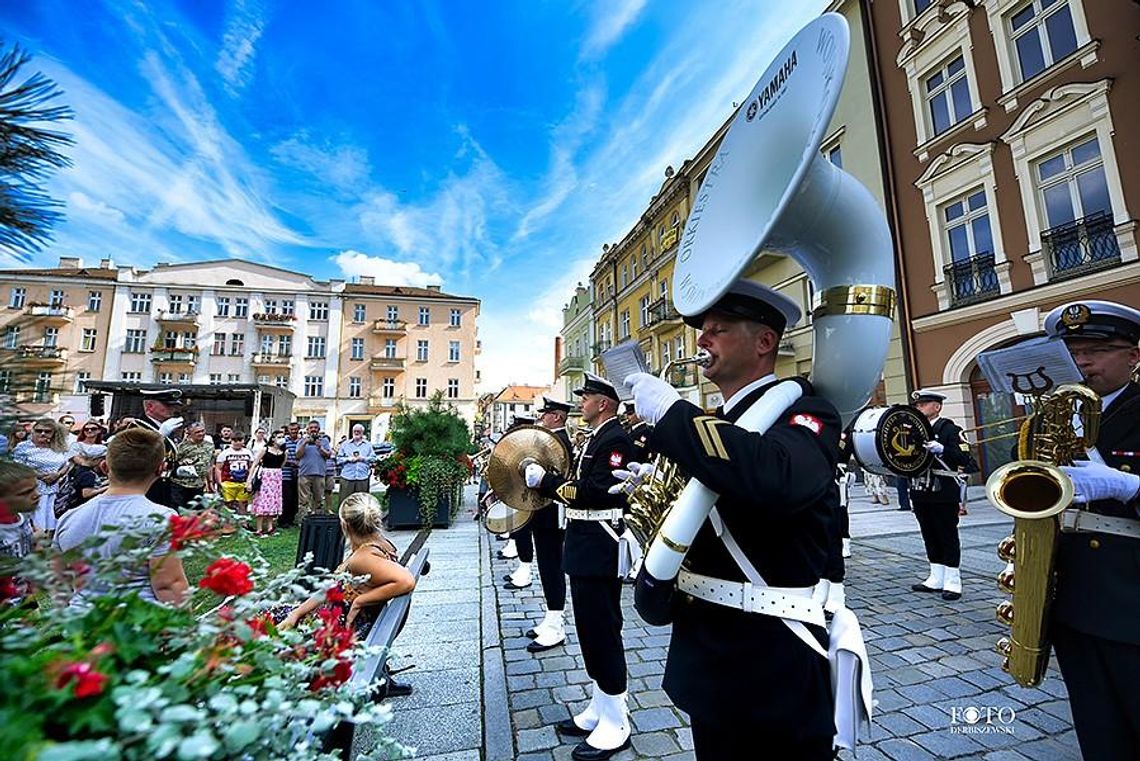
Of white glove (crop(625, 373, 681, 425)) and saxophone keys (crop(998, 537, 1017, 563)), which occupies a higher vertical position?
white glove (crop(625, 373, 681, 425))

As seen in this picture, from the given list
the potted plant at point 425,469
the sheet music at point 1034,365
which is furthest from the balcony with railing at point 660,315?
the sheet music at point 1034,365

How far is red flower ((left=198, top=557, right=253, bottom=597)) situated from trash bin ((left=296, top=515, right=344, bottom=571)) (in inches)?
128

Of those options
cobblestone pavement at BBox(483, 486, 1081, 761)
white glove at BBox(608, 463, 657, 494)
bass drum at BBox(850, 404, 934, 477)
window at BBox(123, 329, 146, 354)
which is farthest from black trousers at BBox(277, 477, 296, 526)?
window at BBox(123, 329, 146, 354)

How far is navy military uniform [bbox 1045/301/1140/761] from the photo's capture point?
76.1 inches

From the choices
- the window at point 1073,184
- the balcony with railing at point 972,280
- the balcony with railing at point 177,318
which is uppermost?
the balcony with railing at point 177,318

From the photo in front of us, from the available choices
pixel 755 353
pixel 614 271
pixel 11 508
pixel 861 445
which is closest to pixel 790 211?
pixel 755 353

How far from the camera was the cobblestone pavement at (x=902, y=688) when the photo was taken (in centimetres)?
270

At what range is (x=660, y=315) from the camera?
2369 cm

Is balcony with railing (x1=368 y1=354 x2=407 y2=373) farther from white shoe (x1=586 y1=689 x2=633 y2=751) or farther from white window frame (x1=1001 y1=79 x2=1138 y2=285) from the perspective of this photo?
white shoe (x1=586 y1=689 x2=633 y2=751)

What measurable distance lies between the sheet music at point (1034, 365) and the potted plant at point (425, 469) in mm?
8182

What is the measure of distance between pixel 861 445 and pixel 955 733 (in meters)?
2.18

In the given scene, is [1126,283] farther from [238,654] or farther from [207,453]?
[207,453]

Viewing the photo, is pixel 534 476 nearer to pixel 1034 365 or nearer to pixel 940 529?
pixel 1034 365

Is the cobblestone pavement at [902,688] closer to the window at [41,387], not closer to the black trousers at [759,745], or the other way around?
the black trousers at [759,745]
